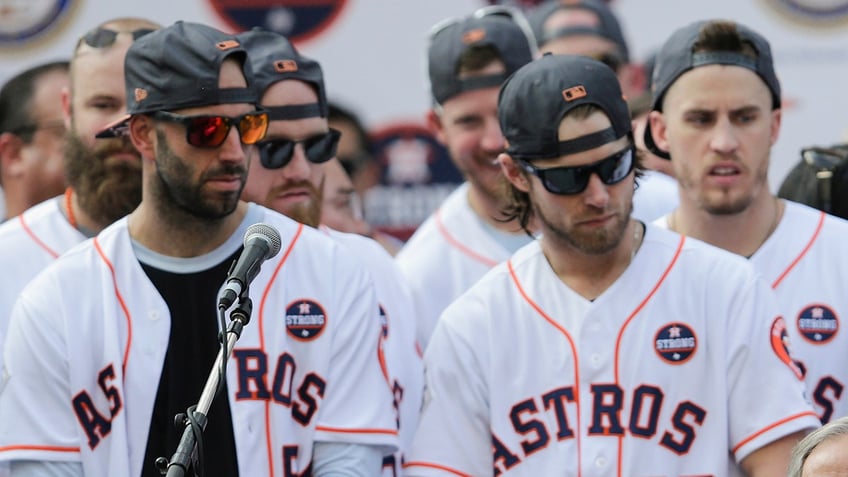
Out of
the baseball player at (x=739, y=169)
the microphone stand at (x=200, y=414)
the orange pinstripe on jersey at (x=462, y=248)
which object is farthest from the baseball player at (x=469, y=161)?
the microphone stand at (x=200, y=414)

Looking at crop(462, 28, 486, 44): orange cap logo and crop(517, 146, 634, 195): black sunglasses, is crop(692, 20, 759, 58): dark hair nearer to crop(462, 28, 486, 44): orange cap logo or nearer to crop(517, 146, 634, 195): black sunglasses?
crop(517, 146, 634, 195): black sunglasses

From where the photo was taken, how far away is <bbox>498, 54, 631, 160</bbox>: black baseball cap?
191 inches

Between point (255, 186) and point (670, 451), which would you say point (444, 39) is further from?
point (670, 451)

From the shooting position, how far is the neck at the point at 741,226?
5.32 metres

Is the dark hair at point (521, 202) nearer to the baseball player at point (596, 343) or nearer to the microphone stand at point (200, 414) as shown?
the baseball player at point (596, 343)

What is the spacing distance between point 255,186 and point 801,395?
5.91ft

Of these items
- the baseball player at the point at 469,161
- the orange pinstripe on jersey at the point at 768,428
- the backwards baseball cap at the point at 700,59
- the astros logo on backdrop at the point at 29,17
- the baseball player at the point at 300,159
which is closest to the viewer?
the orange pinstripe on jersey at the point at 768,428

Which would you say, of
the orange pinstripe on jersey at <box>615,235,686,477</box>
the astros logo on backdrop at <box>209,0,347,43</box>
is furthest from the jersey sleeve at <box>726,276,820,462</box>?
the astros logo on backdrop at <box>209,0,347,43</box>

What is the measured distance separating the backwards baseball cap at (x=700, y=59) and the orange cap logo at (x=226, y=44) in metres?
1.34

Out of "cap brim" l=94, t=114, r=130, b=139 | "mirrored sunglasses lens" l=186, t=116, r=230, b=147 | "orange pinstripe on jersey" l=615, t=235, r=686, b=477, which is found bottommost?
"orange pinstripe on jersey" l=615, t=235, r=686, b=477

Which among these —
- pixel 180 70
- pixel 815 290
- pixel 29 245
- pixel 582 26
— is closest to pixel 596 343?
pixel 815 290

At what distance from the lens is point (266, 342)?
4738 mm

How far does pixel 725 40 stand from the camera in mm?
5398

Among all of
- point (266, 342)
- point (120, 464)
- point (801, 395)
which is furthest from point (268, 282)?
point (801, 395)
